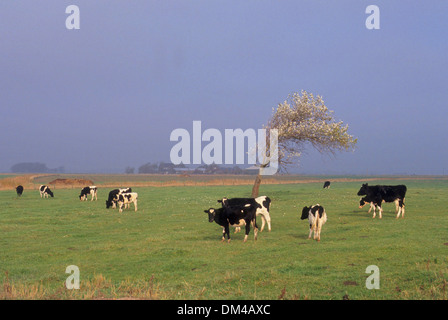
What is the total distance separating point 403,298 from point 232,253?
7593mm

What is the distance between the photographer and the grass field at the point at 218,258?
444 inches

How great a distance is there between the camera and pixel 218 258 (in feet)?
53.2

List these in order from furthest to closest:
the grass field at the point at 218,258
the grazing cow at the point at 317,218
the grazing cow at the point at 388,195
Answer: the grazing cow at the point at 388,195
the grazing cow at the point at 317,218
the grass field at the point at 218,258

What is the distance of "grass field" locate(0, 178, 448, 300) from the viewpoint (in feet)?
37.0

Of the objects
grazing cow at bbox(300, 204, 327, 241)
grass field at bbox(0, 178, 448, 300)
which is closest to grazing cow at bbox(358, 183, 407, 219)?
grass field at bbox(0, 178, 448, 300)

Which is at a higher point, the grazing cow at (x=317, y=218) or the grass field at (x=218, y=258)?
the grazing cow at (x=317, y=218)

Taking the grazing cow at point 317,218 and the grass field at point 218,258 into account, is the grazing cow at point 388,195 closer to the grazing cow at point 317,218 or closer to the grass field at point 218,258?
the grass field at point 218,258

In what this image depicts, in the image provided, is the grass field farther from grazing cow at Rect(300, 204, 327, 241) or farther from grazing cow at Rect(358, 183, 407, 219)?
grazing cow at Rect(358, 183, 407, 219)

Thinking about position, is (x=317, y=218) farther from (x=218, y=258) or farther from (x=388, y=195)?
(x=388, y=195)

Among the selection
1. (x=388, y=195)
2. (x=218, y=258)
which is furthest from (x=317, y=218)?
(x=388, y=195)

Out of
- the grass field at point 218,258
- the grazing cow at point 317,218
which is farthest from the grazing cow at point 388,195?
the grazing cow at point 317,218
